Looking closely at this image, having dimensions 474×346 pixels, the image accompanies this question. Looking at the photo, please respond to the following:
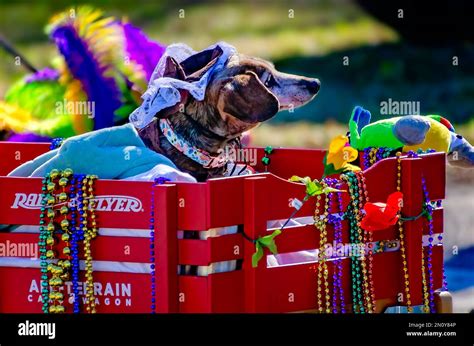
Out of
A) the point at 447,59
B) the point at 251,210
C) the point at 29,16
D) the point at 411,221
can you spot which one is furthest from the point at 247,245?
the point at 29,16

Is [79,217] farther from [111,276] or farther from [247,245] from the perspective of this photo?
[247,245]

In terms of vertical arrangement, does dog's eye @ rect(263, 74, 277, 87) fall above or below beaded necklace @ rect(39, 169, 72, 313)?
above

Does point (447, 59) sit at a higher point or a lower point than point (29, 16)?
lower

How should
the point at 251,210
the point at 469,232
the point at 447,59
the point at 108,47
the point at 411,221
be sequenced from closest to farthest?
the point at 251,210 < the point at 411,221 < the point at 108,47 < the point at 469,232 < the point at 447,59

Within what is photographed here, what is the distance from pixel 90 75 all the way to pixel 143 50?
417mm

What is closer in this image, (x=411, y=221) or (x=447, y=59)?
(x=411, y=221)

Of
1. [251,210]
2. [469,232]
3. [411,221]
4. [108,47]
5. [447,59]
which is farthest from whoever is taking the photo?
[447,59]

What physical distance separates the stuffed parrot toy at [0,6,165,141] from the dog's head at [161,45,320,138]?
0.69 meters

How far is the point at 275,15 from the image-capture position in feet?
38.9

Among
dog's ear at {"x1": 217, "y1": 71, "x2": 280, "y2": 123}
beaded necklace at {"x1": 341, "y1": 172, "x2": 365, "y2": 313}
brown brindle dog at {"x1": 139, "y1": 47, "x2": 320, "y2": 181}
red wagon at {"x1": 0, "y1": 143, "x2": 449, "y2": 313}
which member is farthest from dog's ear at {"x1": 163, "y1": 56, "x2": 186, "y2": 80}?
beaded necklace at {"x1": 341, "y1": 172, "x2": 365, "y2": 313}

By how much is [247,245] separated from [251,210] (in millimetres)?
120

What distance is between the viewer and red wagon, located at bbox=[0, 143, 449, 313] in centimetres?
386

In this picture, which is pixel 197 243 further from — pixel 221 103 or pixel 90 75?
pixel 90 75

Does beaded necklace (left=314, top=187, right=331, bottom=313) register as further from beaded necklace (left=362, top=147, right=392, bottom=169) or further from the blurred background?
the blurred background
